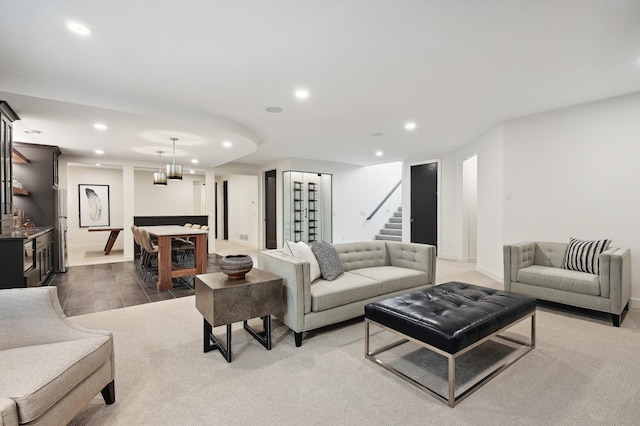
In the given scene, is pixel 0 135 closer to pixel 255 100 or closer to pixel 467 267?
pixel 255 100

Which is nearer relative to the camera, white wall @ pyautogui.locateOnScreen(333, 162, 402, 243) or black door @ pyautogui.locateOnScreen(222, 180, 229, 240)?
white wall @ pyautogui.locateOnScreen(333, 162, 402, 243)

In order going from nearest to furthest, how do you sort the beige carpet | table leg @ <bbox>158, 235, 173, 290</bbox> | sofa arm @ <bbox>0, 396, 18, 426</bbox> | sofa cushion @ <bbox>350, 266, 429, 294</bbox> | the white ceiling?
sofa arm @ <bbox>0, 396, 18, 426</bbox> → the beige carpet → the white ceiling → sofa cushion @ <bbox>350, 266, 429, 294</bbox> → table leg @ <bbox>158, 235, 173, 290</bbox>

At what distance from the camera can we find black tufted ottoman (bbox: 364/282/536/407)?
6.13 feet

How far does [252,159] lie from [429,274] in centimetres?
594

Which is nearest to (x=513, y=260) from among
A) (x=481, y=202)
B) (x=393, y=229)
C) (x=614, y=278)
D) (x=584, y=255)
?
(x=584, y=255)

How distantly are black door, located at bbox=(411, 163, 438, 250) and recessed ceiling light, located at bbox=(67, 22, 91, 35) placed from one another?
22.7ft

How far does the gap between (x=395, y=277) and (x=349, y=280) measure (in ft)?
1.88

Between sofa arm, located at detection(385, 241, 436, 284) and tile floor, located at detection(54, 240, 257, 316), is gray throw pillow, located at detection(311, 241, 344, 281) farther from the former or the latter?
tile floor, located at detection(54, 240, 257, 316)

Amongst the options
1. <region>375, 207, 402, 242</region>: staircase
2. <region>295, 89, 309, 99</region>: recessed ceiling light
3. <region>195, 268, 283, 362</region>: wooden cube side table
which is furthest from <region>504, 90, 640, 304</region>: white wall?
<region>375, 207, 402, 242</region>: staircase

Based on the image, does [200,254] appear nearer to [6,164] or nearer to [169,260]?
[169,260]

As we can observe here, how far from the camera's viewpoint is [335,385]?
2.03m

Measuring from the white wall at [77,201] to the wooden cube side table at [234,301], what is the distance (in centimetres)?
831

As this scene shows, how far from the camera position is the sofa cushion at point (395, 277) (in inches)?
127

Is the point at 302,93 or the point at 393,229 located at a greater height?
the point at 302,93
